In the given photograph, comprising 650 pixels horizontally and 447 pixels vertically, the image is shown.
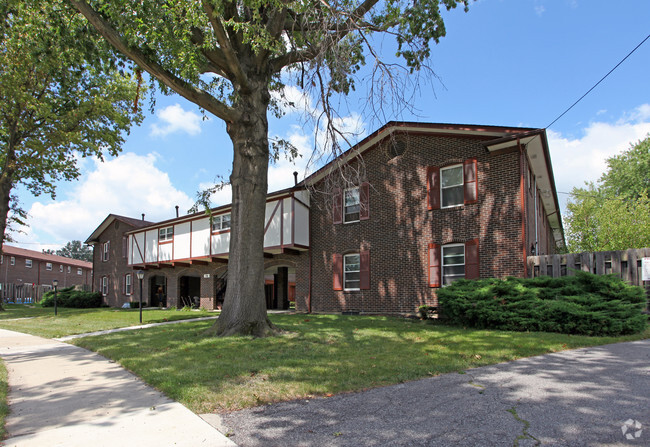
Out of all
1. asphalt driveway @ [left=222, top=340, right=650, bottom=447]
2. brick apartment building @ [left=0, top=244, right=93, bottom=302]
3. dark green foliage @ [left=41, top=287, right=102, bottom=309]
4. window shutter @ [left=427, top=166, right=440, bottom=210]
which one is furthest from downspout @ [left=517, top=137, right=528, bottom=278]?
brick apartment building @ [left=0, top=244, right=93, bottom=302]

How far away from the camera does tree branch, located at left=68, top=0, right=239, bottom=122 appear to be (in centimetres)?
898

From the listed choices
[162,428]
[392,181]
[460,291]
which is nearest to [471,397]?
[162,428]

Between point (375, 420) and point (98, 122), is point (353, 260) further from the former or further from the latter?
point (98, 122)

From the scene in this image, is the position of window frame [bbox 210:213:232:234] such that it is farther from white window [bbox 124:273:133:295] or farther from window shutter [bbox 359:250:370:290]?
white window [bbox 124:273:133:295]

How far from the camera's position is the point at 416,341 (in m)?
8.64

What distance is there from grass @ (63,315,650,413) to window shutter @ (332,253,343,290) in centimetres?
611

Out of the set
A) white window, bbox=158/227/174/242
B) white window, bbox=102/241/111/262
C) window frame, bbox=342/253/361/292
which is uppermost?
white window, bbox=158/227/174/242

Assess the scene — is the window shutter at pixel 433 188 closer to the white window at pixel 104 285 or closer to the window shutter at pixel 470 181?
the window shutter at pixel 470 181

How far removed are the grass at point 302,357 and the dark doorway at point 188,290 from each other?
50.6ft

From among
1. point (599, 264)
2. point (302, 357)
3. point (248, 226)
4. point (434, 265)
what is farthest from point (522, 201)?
point (302, 357)

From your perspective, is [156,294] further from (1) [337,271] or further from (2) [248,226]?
(2) [248,226]

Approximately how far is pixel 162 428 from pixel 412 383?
2995 millimetres

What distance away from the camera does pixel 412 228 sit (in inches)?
596

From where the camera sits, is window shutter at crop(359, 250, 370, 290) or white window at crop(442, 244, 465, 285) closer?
white window at crop(442, 244, 465, 285)
